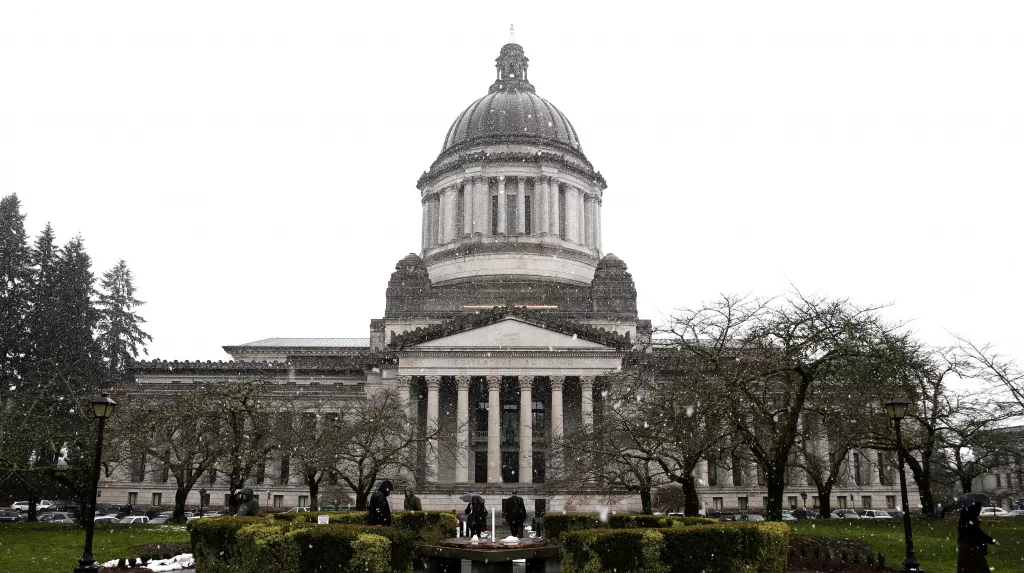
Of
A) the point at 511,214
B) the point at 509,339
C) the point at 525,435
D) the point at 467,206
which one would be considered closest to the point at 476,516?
the point at 525,435

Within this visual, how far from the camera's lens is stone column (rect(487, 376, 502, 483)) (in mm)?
49062

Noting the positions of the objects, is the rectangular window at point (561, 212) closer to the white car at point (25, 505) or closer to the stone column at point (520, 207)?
the stone column at point (520, 207)

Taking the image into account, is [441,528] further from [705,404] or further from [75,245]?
[75,245]

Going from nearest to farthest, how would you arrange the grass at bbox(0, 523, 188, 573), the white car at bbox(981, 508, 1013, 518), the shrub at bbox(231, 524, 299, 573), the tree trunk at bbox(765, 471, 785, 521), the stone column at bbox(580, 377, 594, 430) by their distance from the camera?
the shrub at bbox(231, 524, 299, 573) < the grass at bbox(0, 523, 188, 573) < the tree trunk at bbox(765, 471, 785, 521) < the white car at bbox(981, 508, 1013, 518) < the stone column at bbox(580, 377, 594, 430)

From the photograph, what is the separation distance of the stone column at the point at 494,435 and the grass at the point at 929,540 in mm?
20561

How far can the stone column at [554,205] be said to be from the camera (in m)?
67.4

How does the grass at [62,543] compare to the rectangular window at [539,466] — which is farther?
the rectangular window at [539,466]

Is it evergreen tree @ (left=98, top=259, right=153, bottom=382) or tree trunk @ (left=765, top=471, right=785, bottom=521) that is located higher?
evergreen tree @ (left=98, top=259, right=153, bottom=382)

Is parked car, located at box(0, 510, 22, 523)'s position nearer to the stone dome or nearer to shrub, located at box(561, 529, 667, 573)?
shrub, located at box(561, 529, 667, 573)

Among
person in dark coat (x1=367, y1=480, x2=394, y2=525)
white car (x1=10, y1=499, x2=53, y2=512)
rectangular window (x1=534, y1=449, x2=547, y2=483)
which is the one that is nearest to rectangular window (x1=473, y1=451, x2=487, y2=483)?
rectangular window (x1=534, y1=449, x2=547, y2=483)

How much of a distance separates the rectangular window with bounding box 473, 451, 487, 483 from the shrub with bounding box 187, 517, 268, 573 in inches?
1410

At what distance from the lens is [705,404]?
88.4 feet

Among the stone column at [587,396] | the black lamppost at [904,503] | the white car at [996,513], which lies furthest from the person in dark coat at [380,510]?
the white car at [996,513]

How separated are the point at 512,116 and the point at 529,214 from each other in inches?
363
